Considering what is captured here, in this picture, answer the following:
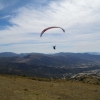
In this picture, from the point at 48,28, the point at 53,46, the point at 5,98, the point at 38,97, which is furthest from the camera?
the point at 53,46

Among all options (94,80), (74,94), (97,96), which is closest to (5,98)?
(74,94)

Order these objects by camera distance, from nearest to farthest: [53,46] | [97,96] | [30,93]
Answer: [30,93]
[97,96]
[53,46]

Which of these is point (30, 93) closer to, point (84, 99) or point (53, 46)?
point (84, 99)

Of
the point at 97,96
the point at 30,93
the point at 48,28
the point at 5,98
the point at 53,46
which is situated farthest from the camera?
the point at 53,46

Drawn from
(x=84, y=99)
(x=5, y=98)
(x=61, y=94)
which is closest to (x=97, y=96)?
(x=84, y=99)

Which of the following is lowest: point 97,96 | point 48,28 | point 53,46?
point 97,96

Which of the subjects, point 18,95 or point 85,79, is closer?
point 18,95

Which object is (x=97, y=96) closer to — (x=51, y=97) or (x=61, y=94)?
(x=61, y=94)

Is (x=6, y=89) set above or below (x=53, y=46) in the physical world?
below

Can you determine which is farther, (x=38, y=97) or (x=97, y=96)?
(x=97, y=96)
